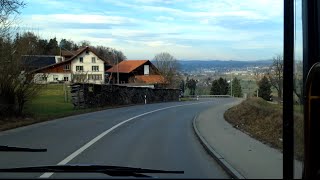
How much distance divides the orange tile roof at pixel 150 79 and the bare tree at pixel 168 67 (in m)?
1.13

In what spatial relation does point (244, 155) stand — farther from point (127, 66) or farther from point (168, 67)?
point (127, 66)

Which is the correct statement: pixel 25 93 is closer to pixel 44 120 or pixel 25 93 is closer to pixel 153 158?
pixel 44 120

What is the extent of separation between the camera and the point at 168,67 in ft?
378

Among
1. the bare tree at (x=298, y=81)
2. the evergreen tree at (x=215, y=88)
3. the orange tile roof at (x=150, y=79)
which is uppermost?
the bare tree at (x=298, y=81)

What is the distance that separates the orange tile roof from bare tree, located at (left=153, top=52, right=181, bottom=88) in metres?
1.13

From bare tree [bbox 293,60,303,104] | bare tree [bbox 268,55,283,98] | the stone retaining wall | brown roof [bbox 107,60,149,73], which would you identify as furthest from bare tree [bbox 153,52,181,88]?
bare tree [bbox 293,60,303,104]

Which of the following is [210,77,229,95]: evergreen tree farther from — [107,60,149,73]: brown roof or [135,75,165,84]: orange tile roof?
[107,60,149,73]: brown roof

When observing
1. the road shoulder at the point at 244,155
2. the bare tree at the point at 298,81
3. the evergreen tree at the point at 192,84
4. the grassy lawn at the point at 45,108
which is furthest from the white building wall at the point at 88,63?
the bare tree at the point at 298,81

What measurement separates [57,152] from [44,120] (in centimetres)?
1527

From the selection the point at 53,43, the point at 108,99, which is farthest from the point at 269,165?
the point at 53,43

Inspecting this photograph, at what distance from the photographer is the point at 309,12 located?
3559mm

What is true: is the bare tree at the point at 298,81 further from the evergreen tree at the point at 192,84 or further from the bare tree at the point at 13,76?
the evergreen tree at the point at 192,84

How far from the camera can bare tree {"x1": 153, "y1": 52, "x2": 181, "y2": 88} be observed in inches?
4375

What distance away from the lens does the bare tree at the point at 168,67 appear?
11112cm
